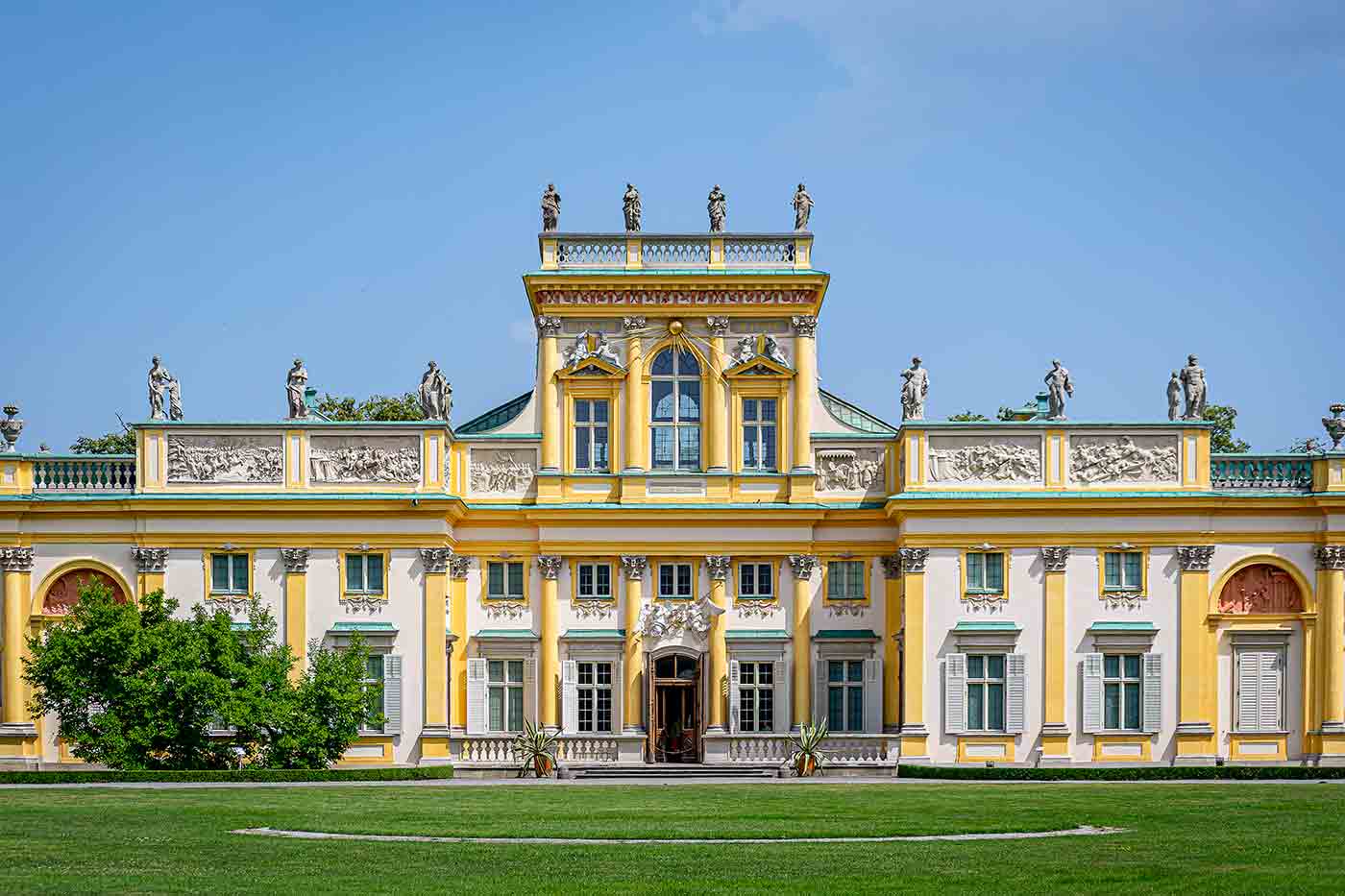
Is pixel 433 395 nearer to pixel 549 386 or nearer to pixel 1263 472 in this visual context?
pixel 549 386

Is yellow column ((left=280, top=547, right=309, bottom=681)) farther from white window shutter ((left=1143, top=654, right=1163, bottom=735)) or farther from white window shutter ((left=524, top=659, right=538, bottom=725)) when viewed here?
white window shutter ((left=1143, top=654, right=1163, bottom=735))

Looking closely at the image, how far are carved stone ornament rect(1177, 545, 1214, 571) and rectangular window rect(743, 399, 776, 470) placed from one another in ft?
38.8

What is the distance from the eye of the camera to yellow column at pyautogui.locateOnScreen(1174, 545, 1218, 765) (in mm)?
53344

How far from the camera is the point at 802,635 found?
5522 cm

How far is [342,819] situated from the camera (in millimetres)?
32156

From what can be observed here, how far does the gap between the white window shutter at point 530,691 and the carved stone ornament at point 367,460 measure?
629 cm

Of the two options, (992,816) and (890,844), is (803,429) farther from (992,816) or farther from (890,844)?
(890,844)

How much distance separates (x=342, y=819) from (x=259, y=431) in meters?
24.4

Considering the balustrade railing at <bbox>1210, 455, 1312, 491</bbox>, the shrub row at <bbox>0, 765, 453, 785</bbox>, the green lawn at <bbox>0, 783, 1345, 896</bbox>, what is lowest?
the shrub row at <bbox>0, 765, 453, 785</bbox>

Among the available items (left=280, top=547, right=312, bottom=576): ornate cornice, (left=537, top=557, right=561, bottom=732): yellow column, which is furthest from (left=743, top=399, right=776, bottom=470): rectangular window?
(left=280, top=547, right=312, bottom=576): ornate cornice

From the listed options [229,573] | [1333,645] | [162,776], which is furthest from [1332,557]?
[162,776]

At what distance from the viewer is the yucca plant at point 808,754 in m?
52.1

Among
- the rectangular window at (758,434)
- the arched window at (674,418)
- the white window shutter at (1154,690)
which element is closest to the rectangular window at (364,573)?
the arched window at (674,418)

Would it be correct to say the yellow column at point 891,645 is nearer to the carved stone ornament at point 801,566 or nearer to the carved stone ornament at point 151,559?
the carved stone ornament at point 801,566
